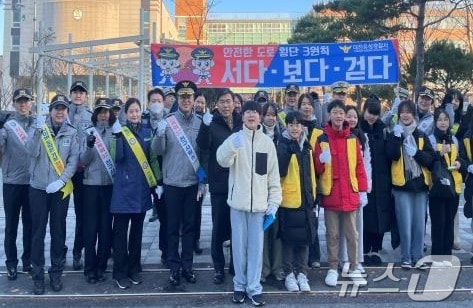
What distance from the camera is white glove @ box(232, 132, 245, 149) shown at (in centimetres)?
499

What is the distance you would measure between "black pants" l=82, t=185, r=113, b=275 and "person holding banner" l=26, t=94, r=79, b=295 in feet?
0.91

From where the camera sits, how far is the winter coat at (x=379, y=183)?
612 centimetres

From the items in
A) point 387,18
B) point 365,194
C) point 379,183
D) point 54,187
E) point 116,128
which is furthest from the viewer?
point 387,18

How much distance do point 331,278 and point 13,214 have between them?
3653 millimetres

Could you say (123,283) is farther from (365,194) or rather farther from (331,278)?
(365,194)

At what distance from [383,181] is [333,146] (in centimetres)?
98

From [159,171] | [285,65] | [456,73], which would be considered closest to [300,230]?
[159,171]

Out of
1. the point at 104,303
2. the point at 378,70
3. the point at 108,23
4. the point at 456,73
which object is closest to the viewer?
the point at 104,303

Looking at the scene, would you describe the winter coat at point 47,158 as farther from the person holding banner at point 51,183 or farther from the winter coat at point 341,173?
the winter coat at point 341,173

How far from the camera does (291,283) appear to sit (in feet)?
17.9

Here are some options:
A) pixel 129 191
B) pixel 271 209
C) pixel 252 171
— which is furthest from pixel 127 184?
pixel 271 209

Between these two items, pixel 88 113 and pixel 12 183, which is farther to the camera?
pixel 88 113

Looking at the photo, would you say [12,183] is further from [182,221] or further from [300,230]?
[300,230]

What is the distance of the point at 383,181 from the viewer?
6.13 meters
